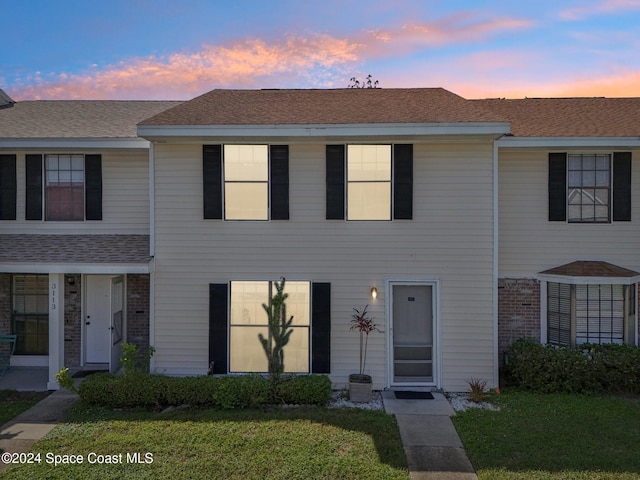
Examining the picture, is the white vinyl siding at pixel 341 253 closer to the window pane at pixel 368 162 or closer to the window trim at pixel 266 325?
the window trim at pixel 266 325

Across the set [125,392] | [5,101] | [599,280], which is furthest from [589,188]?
[5,101]

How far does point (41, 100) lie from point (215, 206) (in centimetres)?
774

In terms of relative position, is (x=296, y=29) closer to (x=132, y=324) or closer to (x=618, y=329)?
(x=132, y=324)

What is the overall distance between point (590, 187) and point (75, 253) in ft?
35.9

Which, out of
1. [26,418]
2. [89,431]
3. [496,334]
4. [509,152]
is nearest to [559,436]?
[496,334]

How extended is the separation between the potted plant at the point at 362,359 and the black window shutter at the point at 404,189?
6.64 feet

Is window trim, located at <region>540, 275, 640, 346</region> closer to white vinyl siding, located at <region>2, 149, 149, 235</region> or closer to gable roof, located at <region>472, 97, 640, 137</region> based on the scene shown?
gable roof, located at <region>472, 97, 640, 137</region>

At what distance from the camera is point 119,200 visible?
9.28 m

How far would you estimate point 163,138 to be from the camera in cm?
829

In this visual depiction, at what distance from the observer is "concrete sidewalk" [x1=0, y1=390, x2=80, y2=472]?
5986mm

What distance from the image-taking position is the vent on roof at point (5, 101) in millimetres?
11717

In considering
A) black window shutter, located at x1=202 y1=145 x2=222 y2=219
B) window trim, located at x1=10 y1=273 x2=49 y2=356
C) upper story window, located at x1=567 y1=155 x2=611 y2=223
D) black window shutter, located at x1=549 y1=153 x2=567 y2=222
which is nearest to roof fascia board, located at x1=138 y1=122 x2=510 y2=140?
black window shutter, located at x1=202 y1=145 x2=222 y2=219

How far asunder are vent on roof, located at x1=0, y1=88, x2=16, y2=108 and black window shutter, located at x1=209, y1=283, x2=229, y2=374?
8.86 m

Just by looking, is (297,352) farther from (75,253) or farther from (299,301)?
(75,253)
